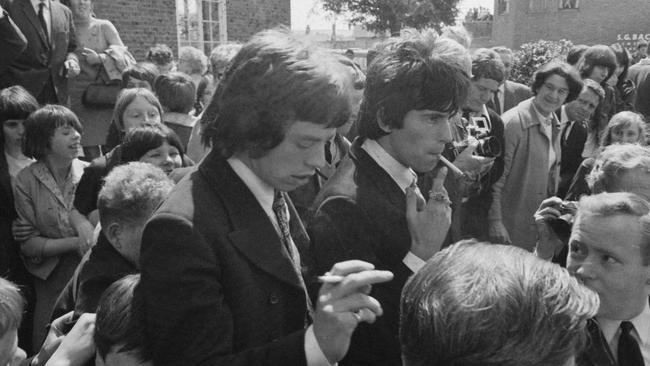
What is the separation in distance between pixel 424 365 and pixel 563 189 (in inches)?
165

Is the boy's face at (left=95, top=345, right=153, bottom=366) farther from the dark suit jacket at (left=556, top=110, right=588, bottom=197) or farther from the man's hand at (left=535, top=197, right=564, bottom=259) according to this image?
the dark suit jacket at (left=556, top=110, right=588, bottom=197)

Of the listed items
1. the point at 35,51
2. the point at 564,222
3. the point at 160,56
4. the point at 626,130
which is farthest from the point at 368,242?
the point at 160,56

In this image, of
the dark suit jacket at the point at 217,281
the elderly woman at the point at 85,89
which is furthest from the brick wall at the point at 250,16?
the dark suit jacket at the point at 217,281

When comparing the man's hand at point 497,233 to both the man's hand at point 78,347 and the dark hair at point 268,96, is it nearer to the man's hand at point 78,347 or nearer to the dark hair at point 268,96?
the dark hair at point 268,96

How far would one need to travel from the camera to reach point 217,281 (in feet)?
4.63

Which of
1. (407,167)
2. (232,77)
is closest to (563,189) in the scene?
(407,167)

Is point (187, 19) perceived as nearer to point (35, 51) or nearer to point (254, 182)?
point (35, 51)

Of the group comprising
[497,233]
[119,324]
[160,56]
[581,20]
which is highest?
[581,20]

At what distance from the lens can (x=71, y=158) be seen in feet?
11.6

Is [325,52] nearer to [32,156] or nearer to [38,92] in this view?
[32,156]

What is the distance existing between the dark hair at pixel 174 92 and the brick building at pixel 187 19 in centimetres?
481

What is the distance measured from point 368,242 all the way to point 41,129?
2.28 meters

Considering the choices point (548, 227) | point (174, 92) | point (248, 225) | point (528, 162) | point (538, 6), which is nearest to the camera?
point (248, 225)

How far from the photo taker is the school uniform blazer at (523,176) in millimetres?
4371
